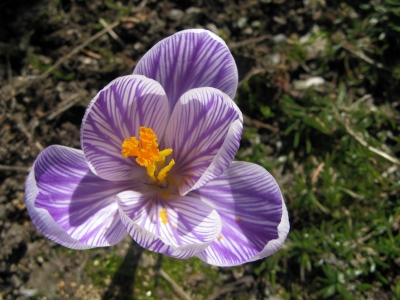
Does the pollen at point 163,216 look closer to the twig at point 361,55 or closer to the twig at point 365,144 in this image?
the twig at point 365,144

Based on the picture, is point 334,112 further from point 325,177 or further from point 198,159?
point 198,159

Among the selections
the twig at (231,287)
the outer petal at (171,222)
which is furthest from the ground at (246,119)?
the outer petal at (171,222)

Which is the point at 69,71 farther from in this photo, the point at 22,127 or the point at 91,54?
the point at 22,127

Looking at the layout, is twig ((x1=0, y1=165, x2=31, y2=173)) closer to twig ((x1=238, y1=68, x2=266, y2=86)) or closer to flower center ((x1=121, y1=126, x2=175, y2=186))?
flower center ((x1=121, y1=126, x2=175, y2=186))

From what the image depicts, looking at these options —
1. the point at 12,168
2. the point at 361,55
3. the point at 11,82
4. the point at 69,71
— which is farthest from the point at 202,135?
the point at 361,55

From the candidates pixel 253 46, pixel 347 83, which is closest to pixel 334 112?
pixel 347 83

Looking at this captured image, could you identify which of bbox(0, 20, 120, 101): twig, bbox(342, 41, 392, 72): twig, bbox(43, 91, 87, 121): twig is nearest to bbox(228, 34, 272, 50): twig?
bbox(342, 41, 392, 72): twig
